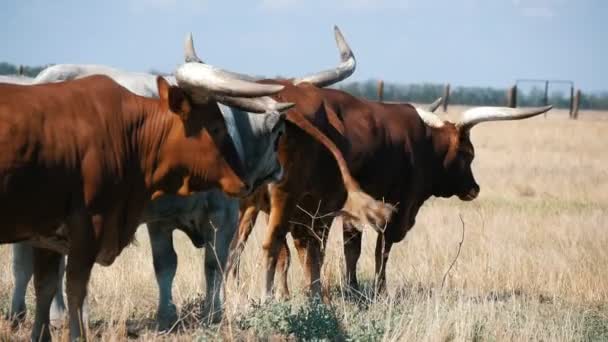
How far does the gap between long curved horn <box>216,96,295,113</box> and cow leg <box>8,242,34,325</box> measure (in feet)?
6.82

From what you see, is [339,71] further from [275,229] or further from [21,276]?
[21,276]

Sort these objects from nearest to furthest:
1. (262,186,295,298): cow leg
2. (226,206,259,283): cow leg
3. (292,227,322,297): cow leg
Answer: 1. (226,206,259,283): cow leg
2. (262,186,295,298): cow leg
3. (292,227,322,297): cow leg

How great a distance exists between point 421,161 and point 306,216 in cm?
185

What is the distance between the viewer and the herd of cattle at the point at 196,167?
564 centimetres

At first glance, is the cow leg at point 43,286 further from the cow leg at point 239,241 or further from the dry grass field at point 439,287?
the cow leg at point 239,241

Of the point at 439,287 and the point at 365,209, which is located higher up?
the point at 365,209

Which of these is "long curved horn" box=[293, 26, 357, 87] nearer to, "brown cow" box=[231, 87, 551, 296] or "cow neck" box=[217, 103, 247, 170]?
"brown cow" box=[231, 87, 551, 296]

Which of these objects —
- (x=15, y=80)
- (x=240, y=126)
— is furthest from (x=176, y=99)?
(x=15, y=80)

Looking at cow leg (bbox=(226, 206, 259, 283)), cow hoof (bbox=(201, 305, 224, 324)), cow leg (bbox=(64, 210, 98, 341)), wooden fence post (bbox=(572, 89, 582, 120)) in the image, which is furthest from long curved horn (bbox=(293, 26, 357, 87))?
wooden fence post (bbox=(572, 89, 582, 120))

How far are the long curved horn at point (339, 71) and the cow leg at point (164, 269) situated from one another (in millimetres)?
2160

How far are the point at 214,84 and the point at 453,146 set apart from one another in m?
5.47

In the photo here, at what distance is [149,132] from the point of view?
242 inches

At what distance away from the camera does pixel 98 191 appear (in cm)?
572

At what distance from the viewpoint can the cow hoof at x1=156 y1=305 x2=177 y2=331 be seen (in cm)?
746
